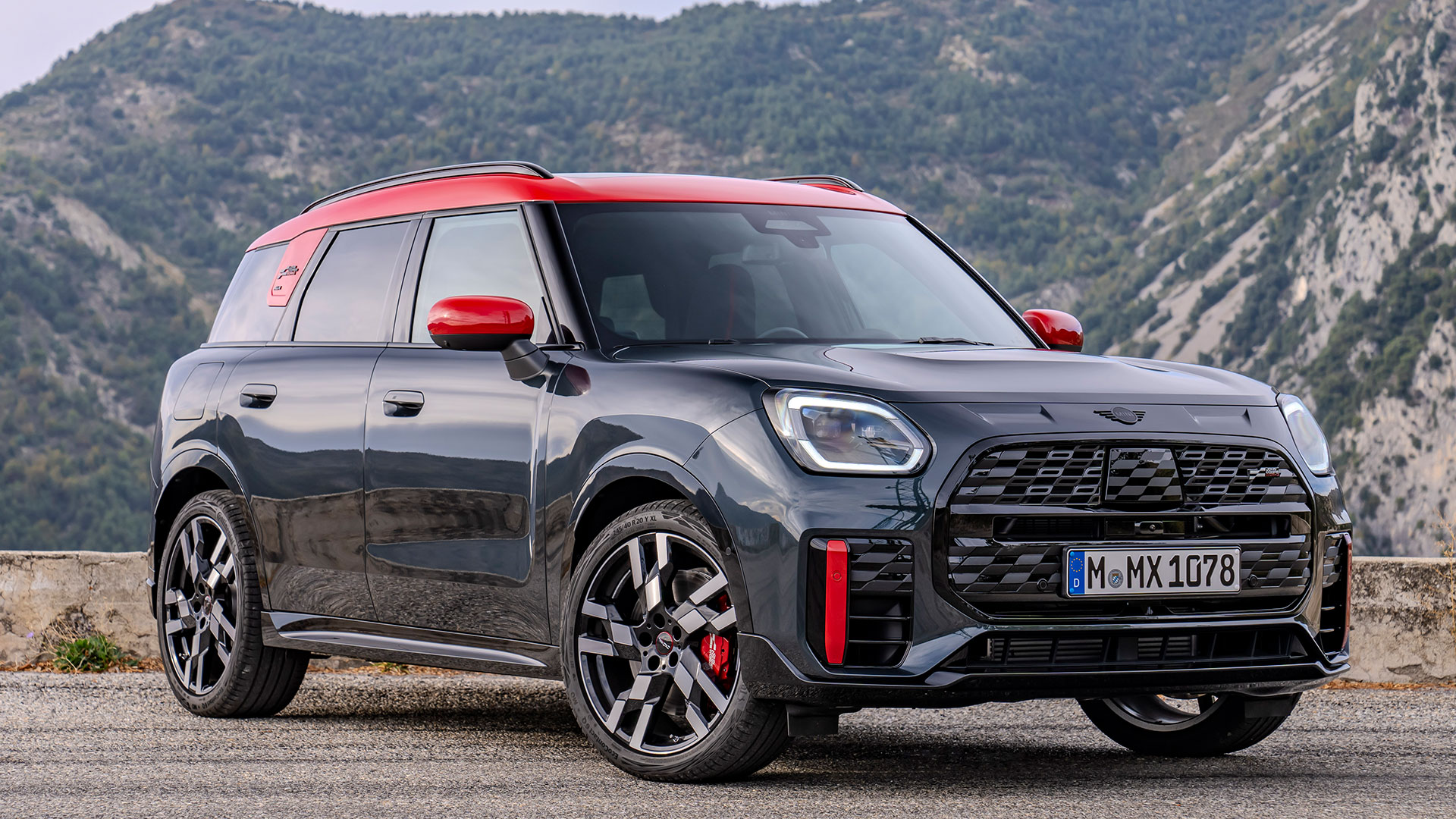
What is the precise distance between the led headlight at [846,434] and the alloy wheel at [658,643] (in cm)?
42

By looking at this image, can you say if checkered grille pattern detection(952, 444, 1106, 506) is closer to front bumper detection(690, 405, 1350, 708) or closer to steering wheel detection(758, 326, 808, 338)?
front bumper detection(690, 405, 1350, 708)

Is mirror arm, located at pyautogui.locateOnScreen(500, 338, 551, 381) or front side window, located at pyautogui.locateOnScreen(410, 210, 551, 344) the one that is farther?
front side window, located at pyautogui.locateOnScreen(410, 210, 551, 344)

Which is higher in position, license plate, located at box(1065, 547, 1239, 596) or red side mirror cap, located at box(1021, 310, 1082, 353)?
red side mirror cap, located at box(1021, 310, 1082, 353)

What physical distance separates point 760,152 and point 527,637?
13630 centimetres

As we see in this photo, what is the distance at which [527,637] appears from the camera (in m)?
5.42

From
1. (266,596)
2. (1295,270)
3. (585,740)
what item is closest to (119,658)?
(266,596)

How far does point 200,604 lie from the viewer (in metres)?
7.03

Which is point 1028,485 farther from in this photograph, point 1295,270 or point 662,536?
point 1295,270

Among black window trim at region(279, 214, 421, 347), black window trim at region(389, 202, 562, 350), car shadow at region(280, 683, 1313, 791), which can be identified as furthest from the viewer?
black window trim at region(279, 214, 421, 347)

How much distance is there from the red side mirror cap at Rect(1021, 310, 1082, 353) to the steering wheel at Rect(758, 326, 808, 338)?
111 centimetres

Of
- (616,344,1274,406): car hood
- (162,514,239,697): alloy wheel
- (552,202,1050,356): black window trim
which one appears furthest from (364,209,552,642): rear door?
(162,514,239,697): alloy wheel

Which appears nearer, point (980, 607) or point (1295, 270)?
point (980, 607)

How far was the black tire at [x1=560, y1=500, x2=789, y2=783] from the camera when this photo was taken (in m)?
4.72

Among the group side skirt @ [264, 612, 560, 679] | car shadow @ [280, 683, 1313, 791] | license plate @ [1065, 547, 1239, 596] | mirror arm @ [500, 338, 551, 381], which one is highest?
mirror arm @ [500, 338, 551, 381]
